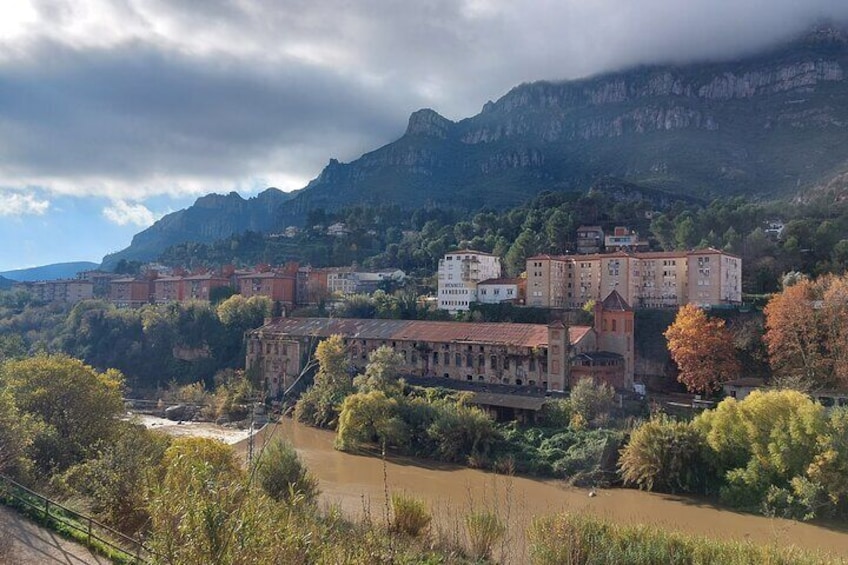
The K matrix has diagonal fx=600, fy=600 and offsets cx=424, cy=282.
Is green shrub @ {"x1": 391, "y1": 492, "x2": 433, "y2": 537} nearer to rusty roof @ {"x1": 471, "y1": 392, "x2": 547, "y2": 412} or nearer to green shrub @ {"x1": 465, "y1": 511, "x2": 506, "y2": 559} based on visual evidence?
green shrub @ {"x1": 465, "y1": 511, "x2": 506, "y2": 559}

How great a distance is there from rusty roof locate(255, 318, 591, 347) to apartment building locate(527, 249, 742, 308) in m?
12.8

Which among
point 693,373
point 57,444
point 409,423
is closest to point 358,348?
point 409,423

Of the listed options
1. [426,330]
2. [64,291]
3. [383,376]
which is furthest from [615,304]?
[64,291]

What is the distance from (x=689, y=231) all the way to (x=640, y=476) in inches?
1668

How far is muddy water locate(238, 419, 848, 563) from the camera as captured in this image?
875 inches

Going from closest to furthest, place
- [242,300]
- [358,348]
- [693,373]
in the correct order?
[693,373], [358,348], [242,300]

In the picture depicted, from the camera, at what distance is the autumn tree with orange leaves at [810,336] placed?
122ft

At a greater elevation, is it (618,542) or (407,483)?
(618,542)

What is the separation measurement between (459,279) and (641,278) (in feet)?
63.0

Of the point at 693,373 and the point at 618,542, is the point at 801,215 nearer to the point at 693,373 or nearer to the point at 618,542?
the point at 693,373

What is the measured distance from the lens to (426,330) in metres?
51.9

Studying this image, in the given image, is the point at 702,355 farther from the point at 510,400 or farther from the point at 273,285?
the point at 273,285

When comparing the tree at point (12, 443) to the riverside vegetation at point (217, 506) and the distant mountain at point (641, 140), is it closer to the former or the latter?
the riverside vegetation at point (217, 506)

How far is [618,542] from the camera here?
16.2 m
